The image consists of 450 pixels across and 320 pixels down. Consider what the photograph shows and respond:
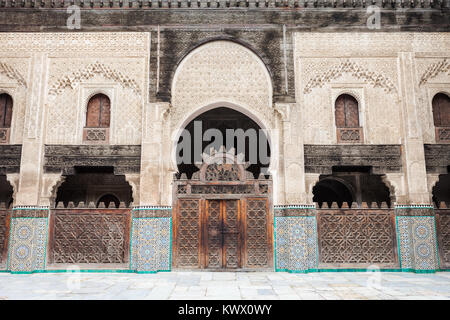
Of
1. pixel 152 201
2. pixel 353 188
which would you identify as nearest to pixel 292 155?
pixel 152 201

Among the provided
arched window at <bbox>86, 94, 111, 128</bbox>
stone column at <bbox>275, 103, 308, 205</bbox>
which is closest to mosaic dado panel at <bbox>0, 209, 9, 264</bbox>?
arched window at <bbox>86, 94, 111, 128</bbox>

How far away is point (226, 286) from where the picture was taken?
521cm

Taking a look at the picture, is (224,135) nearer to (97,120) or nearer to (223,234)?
(97,120)

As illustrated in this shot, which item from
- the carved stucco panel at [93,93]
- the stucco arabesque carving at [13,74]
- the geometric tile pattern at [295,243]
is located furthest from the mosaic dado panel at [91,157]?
the geometric tile pattern at [295,243]

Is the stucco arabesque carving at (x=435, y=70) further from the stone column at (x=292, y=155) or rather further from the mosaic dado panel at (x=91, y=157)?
the mosaic dado panel at (x=91, y=157)

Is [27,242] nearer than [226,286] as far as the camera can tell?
No

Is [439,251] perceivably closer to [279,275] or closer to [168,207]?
[279,275]

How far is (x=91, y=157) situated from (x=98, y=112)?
1.00 meters

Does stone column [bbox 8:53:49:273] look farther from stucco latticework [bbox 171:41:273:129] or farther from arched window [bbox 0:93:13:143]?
stucco latticework [bbox 171:41:273:129]

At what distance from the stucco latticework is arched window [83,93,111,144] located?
139cm

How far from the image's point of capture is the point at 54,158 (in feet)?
23.4

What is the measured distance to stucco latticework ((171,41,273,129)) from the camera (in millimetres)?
7395

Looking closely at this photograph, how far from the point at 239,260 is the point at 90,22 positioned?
5.82m

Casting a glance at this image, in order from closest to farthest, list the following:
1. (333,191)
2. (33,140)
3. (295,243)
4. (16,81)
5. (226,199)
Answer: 1. (295,243)
2. (226,199)
3. (33,140)
4. (16,81)
5. (333,191)
